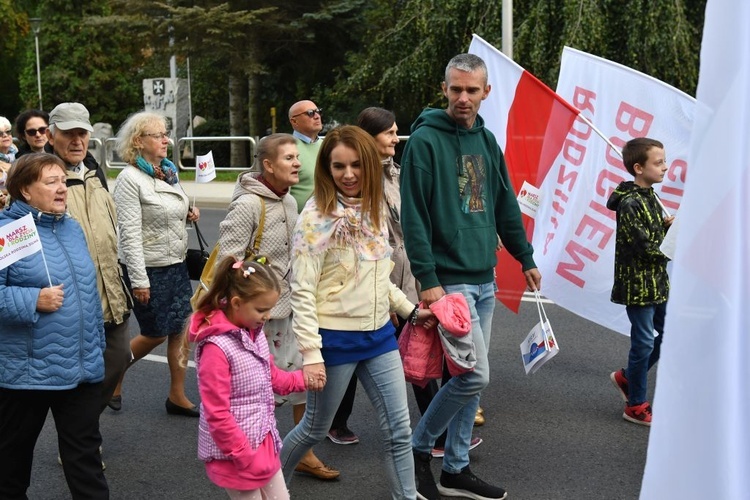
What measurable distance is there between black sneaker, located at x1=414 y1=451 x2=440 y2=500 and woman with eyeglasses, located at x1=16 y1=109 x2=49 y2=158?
Answer: 298cm

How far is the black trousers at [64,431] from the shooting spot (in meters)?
3.42

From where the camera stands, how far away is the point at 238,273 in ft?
10.3

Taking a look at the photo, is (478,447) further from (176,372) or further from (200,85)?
(200,85)

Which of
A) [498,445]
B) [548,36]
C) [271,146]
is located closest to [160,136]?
[271,146]

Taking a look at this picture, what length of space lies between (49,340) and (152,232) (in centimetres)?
169

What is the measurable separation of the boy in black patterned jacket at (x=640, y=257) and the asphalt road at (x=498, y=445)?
303mm

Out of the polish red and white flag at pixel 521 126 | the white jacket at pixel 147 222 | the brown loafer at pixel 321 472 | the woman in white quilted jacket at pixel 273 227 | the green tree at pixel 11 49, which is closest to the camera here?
the woman in white quilted jacket at pixel 273 227

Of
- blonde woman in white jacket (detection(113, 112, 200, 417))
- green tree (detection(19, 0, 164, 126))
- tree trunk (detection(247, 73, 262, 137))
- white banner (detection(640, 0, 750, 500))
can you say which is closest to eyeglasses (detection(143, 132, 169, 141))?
blonde woman in white jacket (detection(113, 112, 200, 417))

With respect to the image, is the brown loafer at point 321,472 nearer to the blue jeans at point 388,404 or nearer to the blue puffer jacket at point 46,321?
the blue jeans at point 388,404

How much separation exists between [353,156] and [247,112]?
26.0 meters

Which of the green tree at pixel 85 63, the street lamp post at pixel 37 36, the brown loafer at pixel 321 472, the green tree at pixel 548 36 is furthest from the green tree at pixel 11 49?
the brown loafer at pixel 321 472

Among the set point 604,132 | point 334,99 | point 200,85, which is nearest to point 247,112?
point 200,85

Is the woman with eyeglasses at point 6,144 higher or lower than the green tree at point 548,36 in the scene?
lower

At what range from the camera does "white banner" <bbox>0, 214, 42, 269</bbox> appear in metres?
3.20
